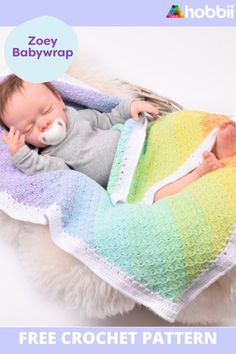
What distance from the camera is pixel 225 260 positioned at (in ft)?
3.49

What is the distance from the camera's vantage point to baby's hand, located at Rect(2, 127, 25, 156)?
125 centimetres

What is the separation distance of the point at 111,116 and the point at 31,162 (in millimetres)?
273

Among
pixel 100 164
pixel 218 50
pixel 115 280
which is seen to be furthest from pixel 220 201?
pixel 218 50

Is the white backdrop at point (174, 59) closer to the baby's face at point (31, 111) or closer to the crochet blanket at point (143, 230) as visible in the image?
the baby's face at point (31, 111)

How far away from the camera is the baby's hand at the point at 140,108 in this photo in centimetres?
137

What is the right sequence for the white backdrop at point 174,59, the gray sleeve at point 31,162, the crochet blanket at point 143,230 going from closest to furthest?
the crochet blanket at point 143,230 → the gray sleeve at point 31,162 → the white backdrop at point 174,59

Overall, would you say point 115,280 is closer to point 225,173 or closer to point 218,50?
point 225,173

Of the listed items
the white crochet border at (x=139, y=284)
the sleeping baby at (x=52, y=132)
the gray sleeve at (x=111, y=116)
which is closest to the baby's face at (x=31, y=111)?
the sleeping baby at (x=52, y=132)

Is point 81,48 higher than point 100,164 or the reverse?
higher

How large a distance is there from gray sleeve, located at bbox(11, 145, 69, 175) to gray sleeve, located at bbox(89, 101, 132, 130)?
0.66 ft

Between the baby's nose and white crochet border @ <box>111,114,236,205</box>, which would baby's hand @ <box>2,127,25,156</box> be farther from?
white crochet border @ <box>111,114,236,205</box>

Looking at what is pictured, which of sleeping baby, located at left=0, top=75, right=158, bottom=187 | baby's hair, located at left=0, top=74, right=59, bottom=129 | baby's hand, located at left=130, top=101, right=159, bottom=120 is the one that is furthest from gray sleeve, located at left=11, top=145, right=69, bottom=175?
A: baby's hand, located at left=130, top=101, right=159, bottom=120

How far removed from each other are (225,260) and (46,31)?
68 centimetres

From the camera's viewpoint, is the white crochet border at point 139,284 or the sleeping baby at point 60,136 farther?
the sleeping baby at point 60,136
